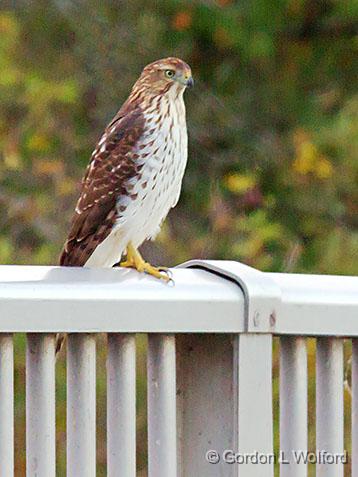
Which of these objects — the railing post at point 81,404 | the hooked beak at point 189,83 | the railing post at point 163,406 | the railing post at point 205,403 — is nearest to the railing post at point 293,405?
the railing post at point 205,403

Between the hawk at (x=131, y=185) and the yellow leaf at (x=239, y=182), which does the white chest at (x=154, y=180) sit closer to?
the hawk at (x=131, y=185)

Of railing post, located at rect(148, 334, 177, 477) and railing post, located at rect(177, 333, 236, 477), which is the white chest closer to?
railing post, located at rect(177, 333, 236, 477)

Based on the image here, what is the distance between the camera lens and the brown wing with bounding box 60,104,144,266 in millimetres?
4547

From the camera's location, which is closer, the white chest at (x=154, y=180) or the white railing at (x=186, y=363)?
the white railing at (x=186, y=363)


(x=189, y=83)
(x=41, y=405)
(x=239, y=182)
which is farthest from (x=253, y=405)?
(x=239, y=182)

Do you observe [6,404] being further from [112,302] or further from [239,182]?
[239,182]

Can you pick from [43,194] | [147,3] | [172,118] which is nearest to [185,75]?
[172,118]

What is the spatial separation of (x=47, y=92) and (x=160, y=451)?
21.5ft

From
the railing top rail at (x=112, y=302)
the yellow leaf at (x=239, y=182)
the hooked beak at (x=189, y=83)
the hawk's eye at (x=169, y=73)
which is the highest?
the yellow leaf at (x=239, y=182)

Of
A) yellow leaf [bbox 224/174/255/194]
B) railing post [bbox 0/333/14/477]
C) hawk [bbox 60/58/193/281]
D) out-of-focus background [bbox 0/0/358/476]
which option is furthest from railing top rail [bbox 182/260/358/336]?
yellow leaf [bbox 224/174/255/194]

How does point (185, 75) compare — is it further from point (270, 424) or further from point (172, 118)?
point (270, 424)

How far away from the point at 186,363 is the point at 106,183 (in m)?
2.06

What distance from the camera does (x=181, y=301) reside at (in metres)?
2.46

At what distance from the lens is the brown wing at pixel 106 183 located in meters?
4.55
